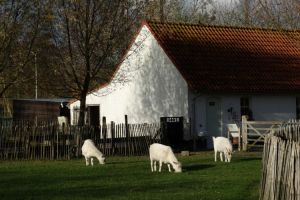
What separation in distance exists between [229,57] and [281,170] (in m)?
23.8

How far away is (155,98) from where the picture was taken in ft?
110

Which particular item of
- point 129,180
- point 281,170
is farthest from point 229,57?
point 281,170

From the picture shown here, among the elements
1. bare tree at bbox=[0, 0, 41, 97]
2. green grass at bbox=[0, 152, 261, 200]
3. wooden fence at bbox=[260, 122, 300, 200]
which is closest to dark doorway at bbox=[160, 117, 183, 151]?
green grass at bbox=[0, 152, 261, 200]

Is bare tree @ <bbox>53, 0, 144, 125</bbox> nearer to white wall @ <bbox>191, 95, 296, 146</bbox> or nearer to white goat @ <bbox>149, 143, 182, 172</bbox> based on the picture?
white wall @ <bbox>191, 95, 296, 146</bbox>

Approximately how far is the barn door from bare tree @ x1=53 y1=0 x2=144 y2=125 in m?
5.88

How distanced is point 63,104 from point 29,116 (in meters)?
2.81

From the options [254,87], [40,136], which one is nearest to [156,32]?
[254,87]

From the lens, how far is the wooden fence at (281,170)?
1095cm

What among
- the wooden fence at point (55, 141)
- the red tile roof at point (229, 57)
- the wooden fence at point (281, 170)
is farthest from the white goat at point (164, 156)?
the red tile roof at point (229, 57)

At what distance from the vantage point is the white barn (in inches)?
1270

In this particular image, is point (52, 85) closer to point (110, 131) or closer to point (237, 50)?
point (110, 131)

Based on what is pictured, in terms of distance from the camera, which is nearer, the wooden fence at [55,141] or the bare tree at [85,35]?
the wooden fence at [55,141]

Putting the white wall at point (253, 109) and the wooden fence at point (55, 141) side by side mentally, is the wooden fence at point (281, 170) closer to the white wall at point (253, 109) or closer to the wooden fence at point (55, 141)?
the wooden fence at point (55, 141)

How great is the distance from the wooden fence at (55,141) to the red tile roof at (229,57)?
547 centimetres
